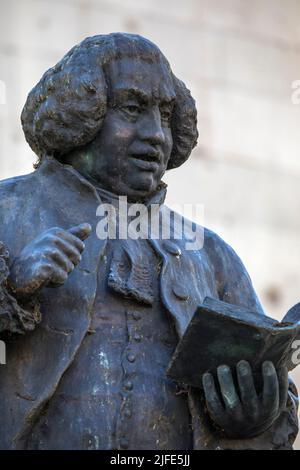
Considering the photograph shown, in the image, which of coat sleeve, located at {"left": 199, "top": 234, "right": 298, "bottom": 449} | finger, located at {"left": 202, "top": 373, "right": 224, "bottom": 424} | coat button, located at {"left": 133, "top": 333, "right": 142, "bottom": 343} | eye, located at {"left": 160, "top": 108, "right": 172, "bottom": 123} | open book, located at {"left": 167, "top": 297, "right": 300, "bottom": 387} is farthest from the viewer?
eye, located at {"left": 160, "top": 108, "right": 172, "bottom": 123}

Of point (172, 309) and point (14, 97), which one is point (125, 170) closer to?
point (172, 309)

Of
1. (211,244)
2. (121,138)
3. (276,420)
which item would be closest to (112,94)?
(121,138)

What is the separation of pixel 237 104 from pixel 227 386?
578 cm

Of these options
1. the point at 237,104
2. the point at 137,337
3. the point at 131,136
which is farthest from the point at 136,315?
the point at 237,104

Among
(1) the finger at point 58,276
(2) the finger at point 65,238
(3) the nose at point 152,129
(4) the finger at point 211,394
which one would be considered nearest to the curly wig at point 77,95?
(3) the nose at point 152,129

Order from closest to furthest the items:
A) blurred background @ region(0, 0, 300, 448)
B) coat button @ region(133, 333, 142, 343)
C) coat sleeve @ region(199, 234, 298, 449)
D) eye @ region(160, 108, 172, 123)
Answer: coat button @ region(133, 333, 142, 343) → coat sleeve @ region(199, 234, 298, 449) → eye @ region(160, 108, 172, 123) → blurred background @ region(0, 0, 300, 448)

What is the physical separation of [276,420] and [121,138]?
965 mm

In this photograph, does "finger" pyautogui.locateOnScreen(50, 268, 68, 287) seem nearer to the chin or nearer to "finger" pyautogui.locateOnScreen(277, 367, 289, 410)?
the chin

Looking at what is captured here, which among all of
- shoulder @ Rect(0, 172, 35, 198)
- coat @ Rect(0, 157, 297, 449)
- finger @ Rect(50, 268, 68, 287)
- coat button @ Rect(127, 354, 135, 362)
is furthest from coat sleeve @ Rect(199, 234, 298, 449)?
finger @ Rect(50, 268, 68, 287)

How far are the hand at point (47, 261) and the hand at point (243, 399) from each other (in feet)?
1.66

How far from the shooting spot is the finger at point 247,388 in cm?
634

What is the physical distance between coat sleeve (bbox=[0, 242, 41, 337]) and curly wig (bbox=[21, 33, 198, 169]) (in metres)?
0.56

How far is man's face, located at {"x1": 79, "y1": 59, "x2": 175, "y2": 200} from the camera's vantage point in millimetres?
6777

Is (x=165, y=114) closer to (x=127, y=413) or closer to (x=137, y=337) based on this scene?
(x=137, y=337)
